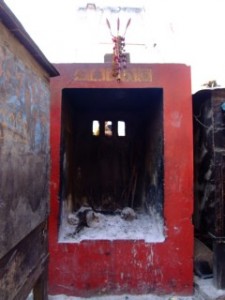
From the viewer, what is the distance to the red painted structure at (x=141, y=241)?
4.24 m

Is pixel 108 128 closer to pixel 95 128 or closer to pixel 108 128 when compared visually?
pixel 108 128

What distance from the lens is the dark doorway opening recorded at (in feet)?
17.5

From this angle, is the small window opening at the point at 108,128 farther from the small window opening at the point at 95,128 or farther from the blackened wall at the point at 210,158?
the blackened wall at the point at 210,158

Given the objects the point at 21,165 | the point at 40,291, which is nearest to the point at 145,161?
the point at 40,291

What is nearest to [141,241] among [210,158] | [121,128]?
[210,158]

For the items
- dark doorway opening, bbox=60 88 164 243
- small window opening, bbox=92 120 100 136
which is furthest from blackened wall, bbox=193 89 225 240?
small window opening, bbox=92 120 100 136

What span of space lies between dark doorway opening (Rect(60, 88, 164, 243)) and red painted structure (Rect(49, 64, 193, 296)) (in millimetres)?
713

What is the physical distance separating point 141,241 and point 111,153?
2.25 metres

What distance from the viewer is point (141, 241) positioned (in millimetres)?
4262

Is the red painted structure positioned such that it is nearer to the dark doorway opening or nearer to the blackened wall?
the blackened wall

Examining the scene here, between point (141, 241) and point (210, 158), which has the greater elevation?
point (210, 158)

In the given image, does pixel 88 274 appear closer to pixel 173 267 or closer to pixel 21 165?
pixel 173 267

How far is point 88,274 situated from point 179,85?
2972mm

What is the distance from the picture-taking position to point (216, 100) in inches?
173
